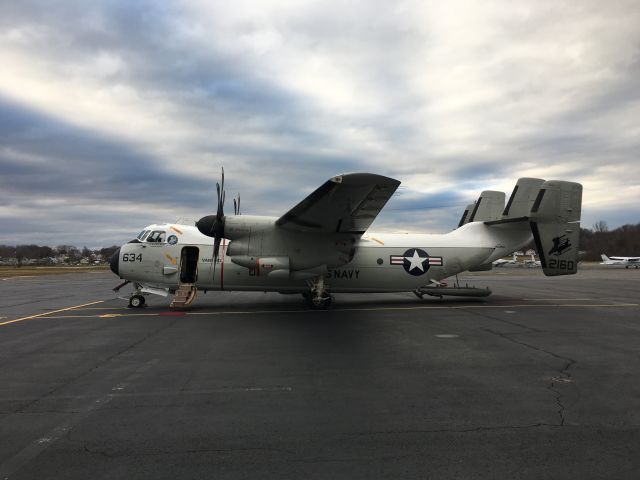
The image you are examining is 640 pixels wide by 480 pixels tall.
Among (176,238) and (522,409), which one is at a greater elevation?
(176,238)

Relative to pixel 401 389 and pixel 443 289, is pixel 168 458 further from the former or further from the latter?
pixel 443 289

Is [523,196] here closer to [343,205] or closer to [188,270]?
[343,205]

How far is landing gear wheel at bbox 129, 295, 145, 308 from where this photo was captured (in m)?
15.6

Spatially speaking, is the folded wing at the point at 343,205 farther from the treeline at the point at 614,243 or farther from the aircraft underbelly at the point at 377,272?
the treeline at the point at 614,243

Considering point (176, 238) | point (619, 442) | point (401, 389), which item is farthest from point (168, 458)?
point (176, 238)

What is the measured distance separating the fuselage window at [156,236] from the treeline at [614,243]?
4307 inches

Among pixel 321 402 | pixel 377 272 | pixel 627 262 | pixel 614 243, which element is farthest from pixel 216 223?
pixel 614 243

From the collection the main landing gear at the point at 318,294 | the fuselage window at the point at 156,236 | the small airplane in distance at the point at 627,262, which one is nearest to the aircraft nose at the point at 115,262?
the fuselage window at the point at 156,236

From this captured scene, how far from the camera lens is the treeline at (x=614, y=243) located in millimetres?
104375

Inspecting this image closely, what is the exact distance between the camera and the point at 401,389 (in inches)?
226

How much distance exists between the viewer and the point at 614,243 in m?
110

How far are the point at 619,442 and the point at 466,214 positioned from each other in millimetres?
17989

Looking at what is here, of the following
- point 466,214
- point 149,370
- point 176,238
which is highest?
point 466,214

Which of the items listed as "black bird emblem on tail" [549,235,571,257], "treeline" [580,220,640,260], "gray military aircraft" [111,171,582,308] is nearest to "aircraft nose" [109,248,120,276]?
"gray military aircraft" [111,171,582,308]
